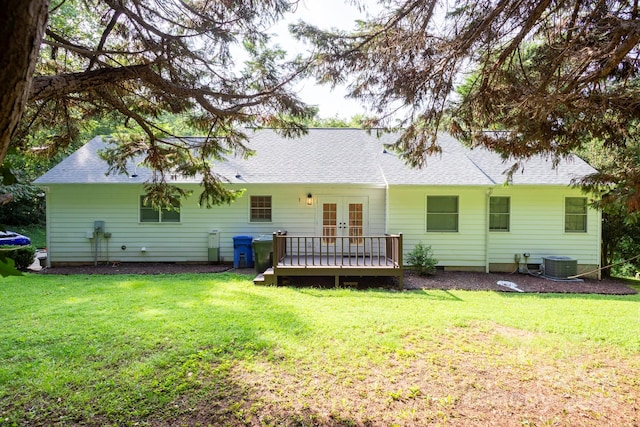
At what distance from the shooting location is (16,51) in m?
1.14

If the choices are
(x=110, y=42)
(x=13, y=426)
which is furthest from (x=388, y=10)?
(x=13, y=426)

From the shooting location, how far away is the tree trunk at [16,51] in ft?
3.59

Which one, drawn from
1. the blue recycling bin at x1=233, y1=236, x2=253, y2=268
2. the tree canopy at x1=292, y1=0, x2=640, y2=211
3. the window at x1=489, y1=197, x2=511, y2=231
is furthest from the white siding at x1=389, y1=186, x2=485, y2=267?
the tree canopy at x1=292, y1=0, x2=640, y2=211

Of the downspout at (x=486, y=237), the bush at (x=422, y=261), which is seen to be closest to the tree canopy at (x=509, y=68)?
the bush at (x=422, y=261)

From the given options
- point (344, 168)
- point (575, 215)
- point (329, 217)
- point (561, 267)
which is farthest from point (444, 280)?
point (575, 215)

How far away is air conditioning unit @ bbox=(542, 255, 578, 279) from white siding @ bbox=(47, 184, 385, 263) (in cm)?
527

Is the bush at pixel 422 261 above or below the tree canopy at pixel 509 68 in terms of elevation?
below

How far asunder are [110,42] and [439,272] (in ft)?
32.8

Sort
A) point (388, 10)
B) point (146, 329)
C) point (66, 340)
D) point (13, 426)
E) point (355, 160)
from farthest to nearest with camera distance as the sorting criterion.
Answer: point (355, 160)
point (146, 329)
point (66, 340)
point (388, 10)
point (13, 426)

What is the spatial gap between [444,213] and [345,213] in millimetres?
3263

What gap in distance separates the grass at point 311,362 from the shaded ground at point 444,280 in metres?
1.94

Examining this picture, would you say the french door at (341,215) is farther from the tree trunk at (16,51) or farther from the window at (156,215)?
the tree trunk at (16,51)

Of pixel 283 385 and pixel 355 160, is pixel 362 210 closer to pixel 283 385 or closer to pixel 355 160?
pixel 355 160

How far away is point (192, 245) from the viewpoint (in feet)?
37.7
